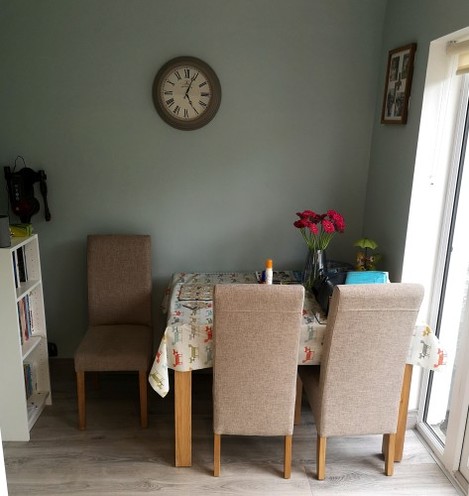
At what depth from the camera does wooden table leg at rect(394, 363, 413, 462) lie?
2244 mm

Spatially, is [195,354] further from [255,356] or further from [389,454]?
[389,454]

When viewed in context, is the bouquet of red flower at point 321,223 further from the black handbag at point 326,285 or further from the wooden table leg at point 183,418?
the wooden table leg at point 183,418

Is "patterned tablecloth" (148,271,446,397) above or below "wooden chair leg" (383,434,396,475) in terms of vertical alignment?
above

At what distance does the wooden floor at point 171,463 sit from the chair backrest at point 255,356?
0.29 m

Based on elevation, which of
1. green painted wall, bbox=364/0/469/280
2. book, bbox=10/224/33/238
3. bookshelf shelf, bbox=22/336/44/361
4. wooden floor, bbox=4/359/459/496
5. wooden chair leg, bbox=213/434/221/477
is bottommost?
wooden floor, bbox=4/359/459/496

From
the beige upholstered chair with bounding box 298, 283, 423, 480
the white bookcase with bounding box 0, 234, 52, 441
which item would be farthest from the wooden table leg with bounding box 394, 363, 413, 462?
the white bookcase with bounding box 0, 234, 52, 441

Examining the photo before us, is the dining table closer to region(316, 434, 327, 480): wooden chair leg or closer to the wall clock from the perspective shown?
region(316, 434, 327, 480): wooden chair leg

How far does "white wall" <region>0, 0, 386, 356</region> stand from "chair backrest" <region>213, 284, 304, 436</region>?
3.59 feet

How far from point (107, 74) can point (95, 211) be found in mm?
822

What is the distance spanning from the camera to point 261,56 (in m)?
2.75

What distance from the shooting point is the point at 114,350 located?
8.32ft

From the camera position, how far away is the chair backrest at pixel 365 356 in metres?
1.91

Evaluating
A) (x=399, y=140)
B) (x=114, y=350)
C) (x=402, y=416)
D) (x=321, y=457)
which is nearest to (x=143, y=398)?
(x=114, y=350)

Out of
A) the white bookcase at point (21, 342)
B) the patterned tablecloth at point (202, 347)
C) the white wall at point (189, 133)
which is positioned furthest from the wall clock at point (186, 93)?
the patterned tablecloth at point (202, 347)
